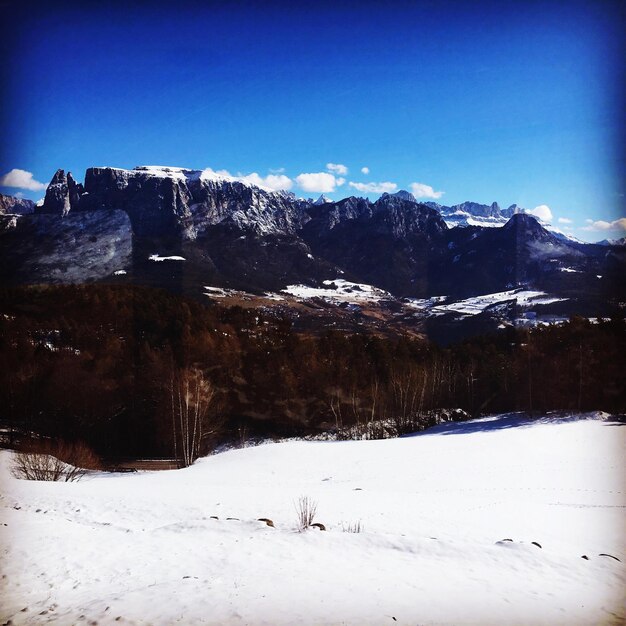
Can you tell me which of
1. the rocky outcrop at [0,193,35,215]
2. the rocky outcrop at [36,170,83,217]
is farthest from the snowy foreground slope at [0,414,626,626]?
the rocky outcrop at [36,170,83,217]

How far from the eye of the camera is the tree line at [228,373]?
133ft

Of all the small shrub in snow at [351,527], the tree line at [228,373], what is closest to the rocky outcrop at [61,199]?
the tree line at [228,373]

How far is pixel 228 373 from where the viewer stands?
48.4 meters

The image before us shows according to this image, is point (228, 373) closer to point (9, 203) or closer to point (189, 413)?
point (189, 413)

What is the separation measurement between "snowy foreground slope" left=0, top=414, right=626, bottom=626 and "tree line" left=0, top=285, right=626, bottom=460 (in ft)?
72.7

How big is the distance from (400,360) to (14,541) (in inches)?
1822

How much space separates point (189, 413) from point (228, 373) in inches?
374

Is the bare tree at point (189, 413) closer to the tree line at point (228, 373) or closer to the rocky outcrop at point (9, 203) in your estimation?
the tree line at point (228, 373)

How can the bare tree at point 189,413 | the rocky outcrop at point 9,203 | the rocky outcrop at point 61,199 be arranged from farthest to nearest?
the rocky outcrop at point 61,199, the bare tree at point 189,413, the rocky outcrop at point 9,203

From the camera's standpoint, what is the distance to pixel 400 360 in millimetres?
52125

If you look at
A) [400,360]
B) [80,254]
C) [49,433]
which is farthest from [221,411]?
[80,254]

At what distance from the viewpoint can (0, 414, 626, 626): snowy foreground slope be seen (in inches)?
268

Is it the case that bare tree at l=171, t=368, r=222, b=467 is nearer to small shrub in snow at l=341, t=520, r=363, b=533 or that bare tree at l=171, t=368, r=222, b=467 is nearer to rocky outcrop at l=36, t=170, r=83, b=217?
small shrub in snow at l=341, t=520, r=363, b=533

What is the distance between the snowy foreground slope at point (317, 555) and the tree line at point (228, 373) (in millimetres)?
22151
